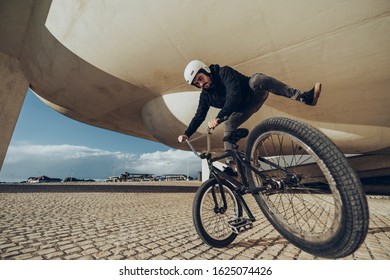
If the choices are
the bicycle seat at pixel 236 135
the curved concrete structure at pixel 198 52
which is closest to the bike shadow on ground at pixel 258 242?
the bicycle seat at pixel 236 135

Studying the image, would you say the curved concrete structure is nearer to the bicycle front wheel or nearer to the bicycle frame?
the bicycle frame

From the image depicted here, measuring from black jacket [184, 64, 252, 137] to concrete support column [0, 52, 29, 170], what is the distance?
986 centimetres

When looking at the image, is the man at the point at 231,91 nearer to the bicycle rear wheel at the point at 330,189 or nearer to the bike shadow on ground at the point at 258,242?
the bicycle rear wheel at the point at 330,189

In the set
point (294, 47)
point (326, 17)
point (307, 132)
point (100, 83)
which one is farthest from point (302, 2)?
point (100, 83)

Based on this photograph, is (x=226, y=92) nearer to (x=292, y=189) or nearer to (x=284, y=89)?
(x=284, y=89)

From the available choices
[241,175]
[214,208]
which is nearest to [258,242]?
[214,208]

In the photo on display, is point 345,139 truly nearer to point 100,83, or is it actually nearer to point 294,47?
point 294,47

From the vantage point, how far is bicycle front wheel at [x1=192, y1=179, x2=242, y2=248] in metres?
2.46

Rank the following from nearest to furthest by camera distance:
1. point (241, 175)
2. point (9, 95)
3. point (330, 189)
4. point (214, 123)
Answer: point (330, 189) → point (214, 123) → point (241, 175) → point (9, 95)

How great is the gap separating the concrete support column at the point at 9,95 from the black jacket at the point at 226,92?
9.86m

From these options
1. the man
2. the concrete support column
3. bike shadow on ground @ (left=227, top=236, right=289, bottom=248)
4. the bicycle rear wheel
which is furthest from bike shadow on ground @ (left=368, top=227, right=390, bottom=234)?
the concrete support column

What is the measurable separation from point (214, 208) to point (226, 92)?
1533 millimetres

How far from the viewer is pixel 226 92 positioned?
261 cm

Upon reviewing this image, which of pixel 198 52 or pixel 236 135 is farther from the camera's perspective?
pixel 198 52
